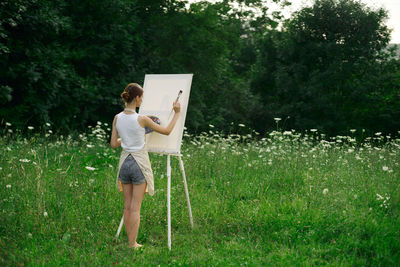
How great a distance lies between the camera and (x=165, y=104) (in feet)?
17.4

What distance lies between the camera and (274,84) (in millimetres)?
25453

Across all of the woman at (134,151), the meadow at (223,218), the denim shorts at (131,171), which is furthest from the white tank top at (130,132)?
the meadow at (223,218)

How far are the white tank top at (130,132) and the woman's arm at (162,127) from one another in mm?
83

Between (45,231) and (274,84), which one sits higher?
(274,84)

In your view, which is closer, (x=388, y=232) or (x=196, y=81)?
(x=388, y=232)

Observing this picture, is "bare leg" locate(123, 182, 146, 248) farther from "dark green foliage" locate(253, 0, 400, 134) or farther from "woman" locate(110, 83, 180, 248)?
"dark green foliage" locate(253, 0, 400, 134)

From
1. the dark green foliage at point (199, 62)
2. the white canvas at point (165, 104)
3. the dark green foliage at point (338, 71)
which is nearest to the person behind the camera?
the white canvas at point (165, 104)

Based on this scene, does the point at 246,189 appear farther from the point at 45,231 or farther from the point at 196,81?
the point at 196,81

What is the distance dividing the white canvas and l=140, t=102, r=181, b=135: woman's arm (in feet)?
0.42

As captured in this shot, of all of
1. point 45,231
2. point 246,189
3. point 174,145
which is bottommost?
point 45,231

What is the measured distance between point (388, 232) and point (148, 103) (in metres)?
3.46

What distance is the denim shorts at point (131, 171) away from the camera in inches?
179

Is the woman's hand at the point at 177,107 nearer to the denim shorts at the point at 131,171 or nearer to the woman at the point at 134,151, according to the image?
the woman at the point at 134,151

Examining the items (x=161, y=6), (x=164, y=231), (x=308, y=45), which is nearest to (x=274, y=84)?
(x=308, y=45)
